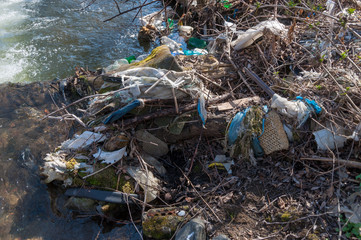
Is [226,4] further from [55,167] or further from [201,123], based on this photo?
[55,167]

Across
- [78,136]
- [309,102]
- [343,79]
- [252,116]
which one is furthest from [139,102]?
[343,79]

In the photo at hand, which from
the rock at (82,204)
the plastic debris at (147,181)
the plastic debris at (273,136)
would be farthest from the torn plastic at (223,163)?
the rock at (82,204)

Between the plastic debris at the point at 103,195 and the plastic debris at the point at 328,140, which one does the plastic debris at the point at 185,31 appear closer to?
the plastic debris at the point at 328,140

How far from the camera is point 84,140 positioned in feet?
13.5

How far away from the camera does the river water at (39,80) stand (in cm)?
389

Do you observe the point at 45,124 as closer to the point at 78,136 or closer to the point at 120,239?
the point at 78,136

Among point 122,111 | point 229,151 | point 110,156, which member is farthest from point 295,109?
point 110,156

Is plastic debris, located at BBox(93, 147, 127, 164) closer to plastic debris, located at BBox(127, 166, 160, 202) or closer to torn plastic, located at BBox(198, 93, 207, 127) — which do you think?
plastic debris, located at BBox(127, 166, 160, 202)

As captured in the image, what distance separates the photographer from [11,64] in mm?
7066

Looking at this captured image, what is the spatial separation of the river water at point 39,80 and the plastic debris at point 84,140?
0.78m

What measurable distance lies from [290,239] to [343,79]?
7.94ft

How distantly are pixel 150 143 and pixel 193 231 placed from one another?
4.92ft

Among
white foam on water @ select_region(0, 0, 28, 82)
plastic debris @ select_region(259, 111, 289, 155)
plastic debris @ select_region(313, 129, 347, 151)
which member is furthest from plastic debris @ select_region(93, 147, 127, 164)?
white foam on water @ select_region(0, 0, 28, 82)

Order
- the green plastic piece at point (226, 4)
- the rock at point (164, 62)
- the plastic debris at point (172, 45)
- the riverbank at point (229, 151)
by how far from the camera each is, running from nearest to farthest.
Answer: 1. the riverbank at point (229, 151)
2. the rock at point (164, 62)
3. the plastic debris at point (172, 45)
4. the green plastic piece at point (226, 4)
